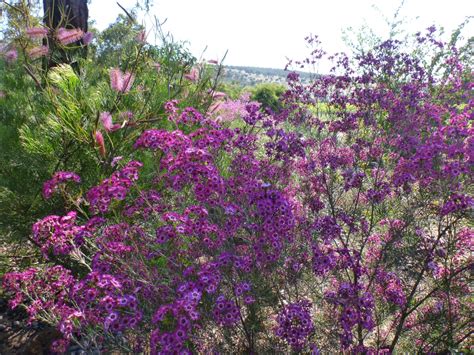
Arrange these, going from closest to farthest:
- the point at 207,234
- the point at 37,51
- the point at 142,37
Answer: the point at 207,234 → the point at 142,37 → the point at 37,51

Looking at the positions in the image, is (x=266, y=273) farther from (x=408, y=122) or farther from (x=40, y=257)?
(x=408, y=122)

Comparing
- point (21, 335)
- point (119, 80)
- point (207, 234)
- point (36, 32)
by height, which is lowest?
point (21, 335)

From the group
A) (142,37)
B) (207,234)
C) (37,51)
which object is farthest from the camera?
(37,51)

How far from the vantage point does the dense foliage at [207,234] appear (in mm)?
2273

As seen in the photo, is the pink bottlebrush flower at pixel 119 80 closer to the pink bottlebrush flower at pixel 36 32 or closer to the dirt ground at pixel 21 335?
the pink bottlebrush flower at pixel 36 32

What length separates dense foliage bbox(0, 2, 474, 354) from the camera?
2273 mm

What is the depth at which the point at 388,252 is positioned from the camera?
12.0 ft

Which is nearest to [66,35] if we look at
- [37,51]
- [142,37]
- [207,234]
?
[37,51]

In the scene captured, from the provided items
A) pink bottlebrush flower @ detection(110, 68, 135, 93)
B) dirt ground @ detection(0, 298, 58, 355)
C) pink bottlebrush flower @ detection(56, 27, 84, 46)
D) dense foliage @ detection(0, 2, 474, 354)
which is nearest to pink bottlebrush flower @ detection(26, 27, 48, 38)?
dense foliage @ detection(0, 2, 474, 354)

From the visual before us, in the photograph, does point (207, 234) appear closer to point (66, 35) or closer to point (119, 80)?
point (119, 80)

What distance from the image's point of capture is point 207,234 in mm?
2631

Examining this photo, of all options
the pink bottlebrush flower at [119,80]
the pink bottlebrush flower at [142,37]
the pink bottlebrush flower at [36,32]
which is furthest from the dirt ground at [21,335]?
the pink bottlebrush flower at [142,37]

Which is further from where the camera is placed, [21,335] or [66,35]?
[21,335]

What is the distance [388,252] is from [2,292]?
405cm
